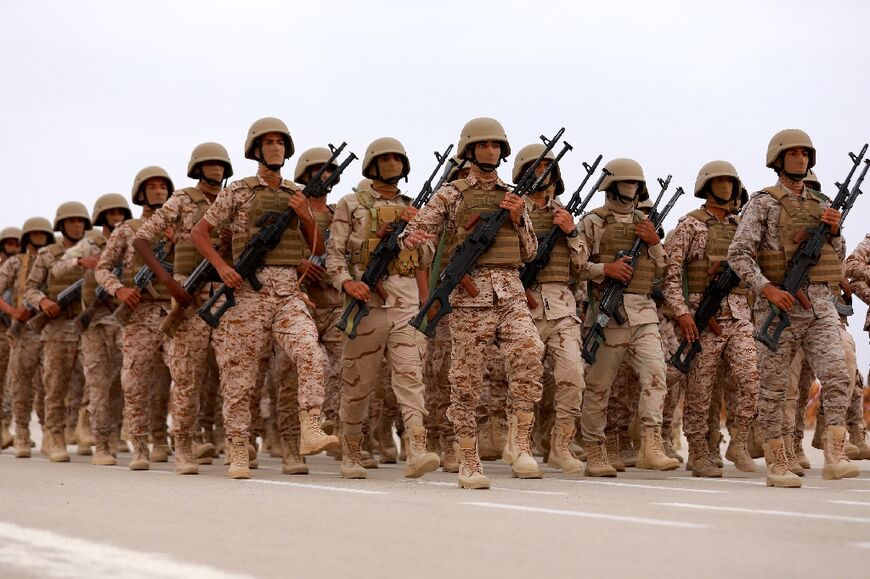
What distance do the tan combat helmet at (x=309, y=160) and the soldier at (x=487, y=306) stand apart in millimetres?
3957

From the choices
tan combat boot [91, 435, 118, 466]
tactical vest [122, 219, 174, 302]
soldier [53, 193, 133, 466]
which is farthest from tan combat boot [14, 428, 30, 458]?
tactical vest [122, 219, 174, 302]

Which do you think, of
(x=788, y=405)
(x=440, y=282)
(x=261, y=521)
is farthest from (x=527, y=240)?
(x=261, y=521)

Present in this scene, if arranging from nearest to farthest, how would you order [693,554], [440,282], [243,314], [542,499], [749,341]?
1. [693,554]
2. [542,499]
3. [440,282]
4. [243,314]
5. [749,341]

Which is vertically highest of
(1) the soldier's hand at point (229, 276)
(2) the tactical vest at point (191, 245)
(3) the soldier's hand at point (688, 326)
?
(2) the tactical vest at point (191, 245)

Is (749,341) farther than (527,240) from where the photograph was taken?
Yes

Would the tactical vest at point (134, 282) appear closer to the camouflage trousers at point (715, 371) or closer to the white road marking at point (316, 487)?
the white road marking at point (316, 487)

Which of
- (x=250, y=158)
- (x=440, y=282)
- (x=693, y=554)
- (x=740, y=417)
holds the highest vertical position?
(x=250, y=158)

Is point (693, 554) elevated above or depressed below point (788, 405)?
below

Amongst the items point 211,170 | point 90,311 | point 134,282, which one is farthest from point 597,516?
point 90,311

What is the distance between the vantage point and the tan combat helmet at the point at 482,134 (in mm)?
10914

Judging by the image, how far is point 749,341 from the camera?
482 inches

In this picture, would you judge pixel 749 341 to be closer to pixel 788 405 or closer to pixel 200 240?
pixel 788 405

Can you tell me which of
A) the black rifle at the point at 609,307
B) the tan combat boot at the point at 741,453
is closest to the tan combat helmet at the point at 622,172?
the black rifle at the point at 609,307

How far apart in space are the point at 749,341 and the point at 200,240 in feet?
14.7
